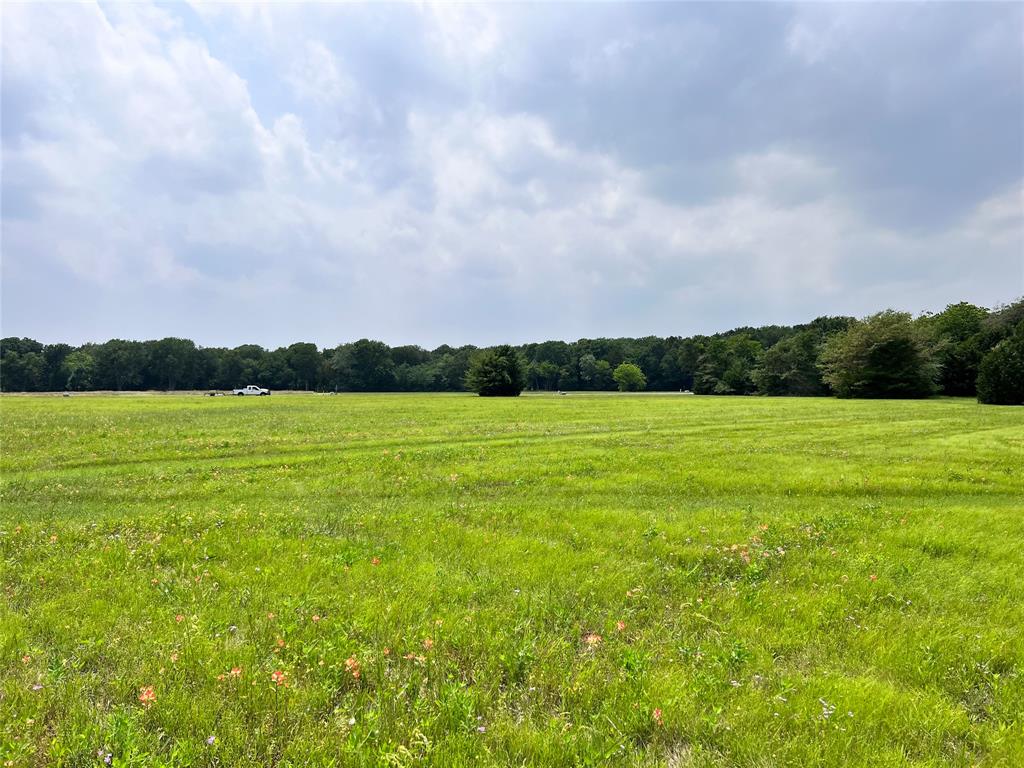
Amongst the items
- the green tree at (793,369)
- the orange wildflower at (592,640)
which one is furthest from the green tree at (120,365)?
the orange wildflower at (592,640)

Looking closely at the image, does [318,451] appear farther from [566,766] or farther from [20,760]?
[566,766]

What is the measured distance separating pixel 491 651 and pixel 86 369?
170333 millimetres

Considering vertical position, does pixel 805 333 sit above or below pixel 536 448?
above

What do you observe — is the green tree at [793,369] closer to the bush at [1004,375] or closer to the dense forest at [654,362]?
the dense forest at [654,362]

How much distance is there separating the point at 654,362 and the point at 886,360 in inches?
3564

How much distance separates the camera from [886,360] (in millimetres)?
69812

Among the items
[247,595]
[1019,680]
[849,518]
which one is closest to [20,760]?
[247,595]

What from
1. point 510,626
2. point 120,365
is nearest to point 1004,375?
point 510,626

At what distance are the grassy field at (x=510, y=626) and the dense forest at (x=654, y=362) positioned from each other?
63.6m

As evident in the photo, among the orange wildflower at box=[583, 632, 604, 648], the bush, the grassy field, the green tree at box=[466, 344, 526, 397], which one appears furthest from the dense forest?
the orange wildflower at box=[583, 632, 604, 648]

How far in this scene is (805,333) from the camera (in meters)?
93.7

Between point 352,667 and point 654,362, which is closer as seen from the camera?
point 352,667

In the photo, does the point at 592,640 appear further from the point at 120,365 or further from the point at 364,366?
the point at 120,365

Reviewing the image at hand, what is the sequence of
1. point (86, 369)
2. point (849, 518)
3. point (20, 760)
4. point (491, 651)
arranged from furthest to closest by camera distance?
point (86, 369), point (849, 518), point (491, 651), point (20, 760)
